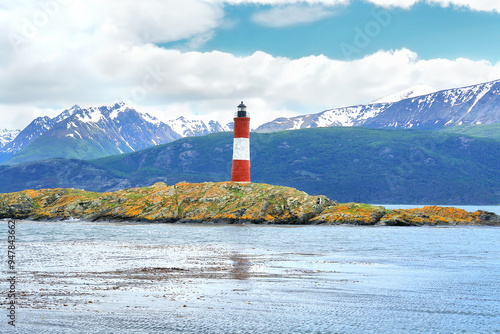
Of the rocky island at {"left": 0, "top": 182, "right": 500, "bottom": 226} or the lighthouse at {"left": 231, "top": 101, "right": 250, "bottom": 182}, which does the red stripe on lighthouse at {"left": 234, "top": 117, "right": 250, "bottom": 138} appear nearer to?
the lighthouse at {"left": 231, "top": 101, "right": 250, "bottom": 182}

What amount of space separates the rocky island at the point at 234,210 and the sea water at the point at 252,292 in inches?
2198

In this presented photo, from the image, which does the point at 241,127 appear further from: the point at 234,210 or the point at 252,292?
the point at 252,292

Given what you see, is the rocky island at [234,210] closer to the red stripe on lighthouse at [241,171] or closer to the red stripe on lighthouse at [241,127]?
the red stripe on lighthouse at [241,171]

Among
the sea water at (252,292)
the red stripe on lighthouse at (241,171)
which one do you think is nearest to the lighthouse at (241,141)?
the red stripe on lighthouse at (241,171)

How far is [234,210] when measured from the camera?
109 m

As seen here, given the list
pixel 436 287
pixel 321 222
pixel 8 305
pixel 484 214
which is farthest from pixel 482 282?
pixel 484 214

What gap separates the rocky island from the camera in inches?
4259

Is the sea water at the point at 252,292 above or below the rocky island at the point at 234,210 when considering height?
below

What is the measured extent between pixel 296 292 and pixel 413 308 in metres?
6.21

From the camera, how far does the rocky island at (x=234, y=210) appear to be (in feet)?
355

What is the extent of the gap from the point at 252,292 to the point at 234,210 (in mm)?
80653

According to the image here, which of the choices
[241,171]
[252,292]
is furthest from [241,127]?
[252,292]

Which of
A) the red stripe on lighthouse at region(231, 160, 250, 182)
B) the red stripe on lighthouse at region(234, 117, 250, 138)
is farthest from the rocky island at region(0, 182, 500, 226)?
the red stripe on lighthouse at region(234, 117, 250, 138)

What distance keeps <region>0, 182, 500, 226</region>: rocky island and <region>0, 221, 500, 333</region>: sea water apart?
183 feet
